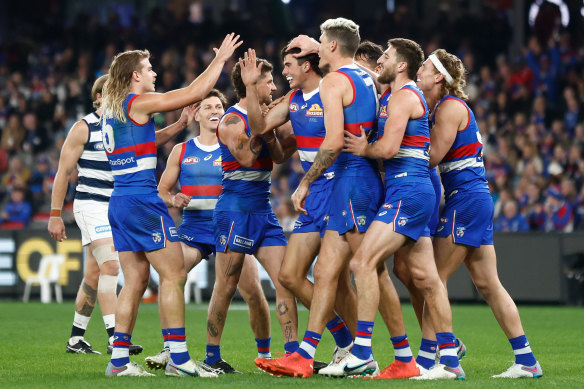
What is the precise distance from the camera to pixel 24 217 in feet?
64.3

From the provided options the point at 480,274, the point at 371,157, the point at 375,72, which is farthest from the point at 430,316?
the point at 375,72

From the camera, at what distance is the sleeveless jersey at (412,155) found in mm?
7586

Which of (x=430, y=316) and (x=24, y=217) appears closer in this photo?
(x=430, y=316)

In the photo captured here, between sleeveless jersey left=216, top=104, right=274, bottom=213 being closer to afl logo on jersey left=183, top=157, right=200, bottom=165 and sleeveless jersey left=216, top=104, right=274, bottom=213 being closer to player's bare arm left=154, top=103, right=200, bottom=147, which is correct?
player's bare arm left=154, top=103, right=200, bottom=147

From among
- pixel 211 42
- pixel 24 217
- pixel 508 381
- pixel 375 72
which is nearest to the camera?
pixel 508 381

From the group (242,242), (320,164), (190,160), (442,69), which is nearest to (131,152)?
(242,242)

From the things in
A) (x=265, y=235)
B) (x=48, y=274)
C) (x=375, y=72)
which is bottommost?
(x=48, y=274)

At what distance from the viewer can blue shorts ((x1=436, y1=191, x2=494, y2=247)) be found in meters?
7.87

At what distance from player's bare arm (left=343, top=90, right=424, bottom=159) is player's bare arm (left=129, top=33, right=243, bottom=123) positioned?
119cm

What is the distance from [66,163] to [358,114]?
371 centimetres

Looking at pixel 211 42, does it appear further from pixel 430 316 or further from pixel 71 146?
pixel 430 316

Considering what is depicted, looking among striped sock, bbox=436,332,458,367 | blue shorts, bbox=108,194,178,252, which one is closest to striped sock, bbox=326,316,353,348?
striped sock, bbox=436,332,458,367

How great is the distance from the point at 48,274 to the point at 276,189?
213 inches

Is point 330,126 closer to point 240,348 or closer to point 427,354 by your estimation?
point 427,354
